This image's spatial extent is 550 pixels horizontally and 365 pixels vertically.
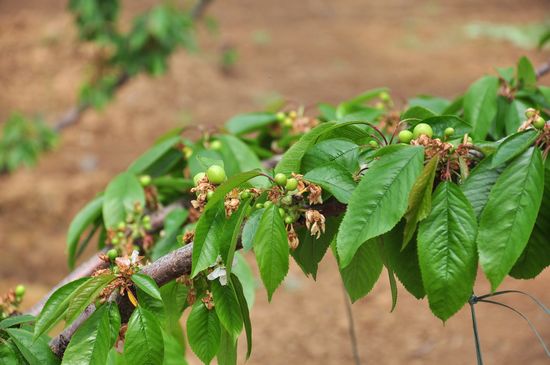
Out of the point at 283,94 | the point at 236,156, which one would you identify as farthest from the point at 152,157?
the point at 283,94

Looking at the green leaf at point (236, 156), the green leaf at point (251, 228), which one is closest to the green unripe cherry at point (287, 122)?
the green leaf at point (236, 156)

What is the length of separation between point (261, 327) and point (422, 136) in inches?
108

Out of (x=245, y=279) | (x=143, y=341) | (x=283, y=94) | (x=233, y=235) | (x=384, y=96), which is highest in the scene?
(x=233, y=235)

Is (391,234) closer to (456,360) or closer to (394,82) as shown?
(456,360)

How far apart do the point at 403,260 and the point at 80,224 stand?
2.52ft

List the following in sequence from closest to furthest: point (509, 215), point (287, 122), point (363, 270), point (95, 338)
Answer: point (509, 215) < point (95, 338) < point (363, 270) < point (287, 122)

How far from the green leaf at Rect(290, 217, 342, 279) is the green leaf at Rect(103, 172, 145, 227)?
499mm

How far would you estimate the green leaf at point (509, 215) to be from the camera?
71cm

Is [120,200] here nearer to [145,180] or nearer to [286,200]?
[145,180]

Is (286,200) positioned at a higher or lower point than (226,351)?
higher

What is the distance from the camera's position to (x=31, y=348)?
0.87 m

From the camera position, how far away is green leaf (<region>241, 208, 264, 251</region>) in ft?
2.66

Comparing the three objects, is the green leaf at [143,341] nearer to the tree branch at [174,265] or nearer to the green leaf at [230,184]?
the tree branch at [174,265]

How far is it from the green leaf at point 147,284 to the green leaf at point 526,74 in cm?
92
